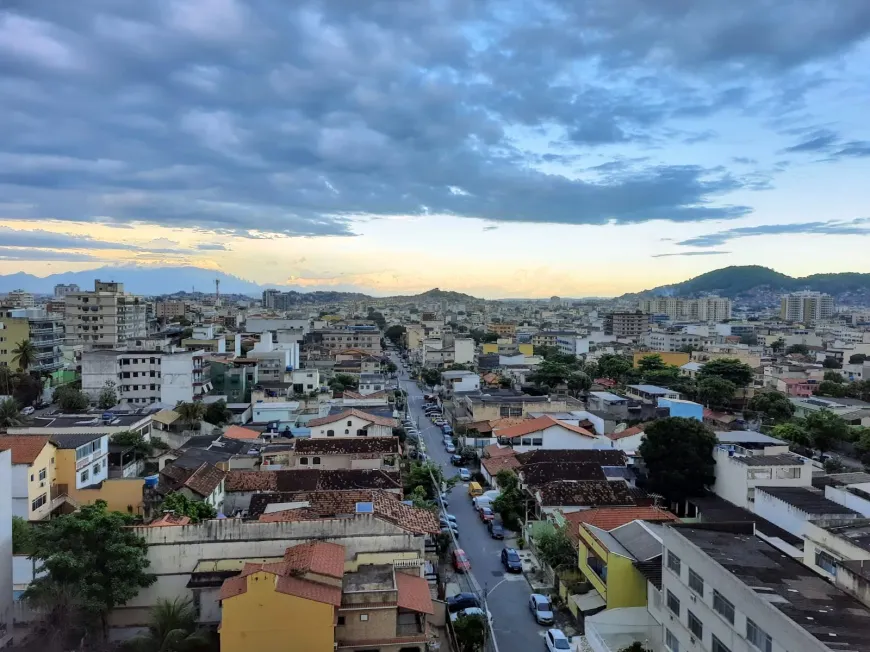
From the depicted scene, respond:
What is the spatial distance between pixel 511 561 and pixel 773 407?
26.3 m

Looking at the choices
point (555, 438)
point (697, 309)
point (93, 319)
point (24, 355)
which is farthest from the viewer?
point (697, 309)

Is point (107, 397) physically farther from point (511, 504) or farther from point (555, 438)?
point (511, 504)

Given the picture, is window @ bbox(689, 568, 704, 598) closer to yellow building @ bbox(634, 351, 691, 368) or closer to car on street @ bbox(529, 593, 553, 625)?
car on street @ bbox(529, 593, 553, 625)

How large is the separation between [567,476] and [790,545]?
7.55 meters

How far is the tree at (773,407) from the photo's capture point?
37.1 m

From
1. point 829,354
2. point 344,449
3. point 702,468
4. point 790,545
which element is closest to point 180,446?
point 344,449

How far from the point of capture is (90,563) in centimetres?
1295

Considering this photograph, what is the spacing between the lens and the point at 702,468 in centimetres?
2230

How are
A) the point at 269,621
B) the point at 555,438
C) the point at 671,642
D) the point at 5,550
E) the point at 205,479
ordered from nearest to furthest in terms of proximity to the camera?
the point at 269,621
the point at 671,642
the point at 5,550
the point at 205,479
the point at 555,438

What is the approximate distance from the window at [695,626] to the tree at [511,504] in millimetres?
9440

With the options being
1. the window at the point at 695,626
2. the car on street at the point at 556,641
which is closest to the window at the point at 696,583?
the window at the point at 695,626

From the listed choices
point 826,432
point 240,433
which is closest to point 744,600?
point 240,433

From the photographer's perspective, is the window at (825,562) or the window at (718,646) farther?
the window at (825,562)

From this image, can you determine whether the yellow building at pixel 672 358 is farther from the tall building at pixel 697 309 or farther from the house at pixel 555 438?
the tall building at pixel 697 309
